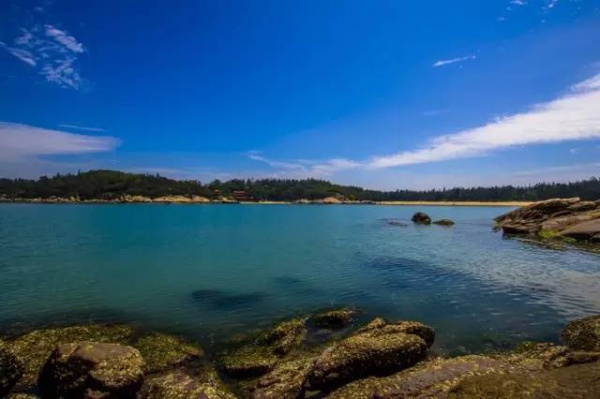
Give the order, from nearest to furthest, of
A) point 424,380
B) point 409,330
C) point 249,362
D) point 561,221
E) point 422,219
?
point 424,380 < point 409,330 < point 249,362 < point 561,221 < point 422,219

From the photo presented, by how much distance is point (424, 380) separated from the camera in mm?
10672

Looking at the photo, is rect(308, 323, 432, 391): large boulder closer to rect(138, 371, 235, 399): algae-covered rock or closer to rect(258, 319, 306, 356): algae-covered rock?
rect(138, 371, 235, 399): algae-covered rock

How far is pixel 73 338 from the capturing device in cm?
1839

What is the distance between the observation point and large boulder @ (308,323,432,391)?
11984mm

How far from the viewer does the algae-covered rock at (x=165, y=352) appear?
15.4 metres

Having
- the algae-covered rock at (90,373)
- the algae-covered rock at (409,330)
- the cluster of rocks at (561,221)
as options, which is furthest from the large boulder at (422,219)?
the algae-covered rock at (90,373)

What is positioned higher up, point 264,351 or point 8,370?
point 8,370

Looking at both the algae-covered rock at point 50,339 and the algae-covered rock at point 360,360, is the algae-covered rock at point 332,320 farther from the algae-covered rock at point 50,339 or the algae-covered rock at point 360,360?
the algae-covered rock at point 50,339

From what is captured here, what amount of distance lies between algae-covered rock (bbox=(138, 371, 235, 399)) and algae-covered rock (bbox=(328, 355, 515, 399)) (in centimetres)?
420

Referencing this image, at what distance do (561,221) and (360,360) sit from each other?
230ft

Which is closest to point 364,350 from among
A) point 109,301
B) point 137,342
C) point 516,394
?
point 516,394

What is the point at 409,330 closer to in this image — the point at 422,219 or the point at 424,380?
the point at 424,380

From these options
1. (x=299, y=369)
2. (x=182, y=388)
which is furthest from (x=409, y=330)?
(x=182, y=388)

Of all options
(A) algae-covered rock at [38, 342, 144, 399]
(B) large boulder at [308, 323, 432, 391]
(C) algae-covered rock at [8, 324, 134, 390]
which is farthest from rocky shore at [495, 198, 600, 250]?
(A) algae-covered rock at [38, 342, 144, 399]
